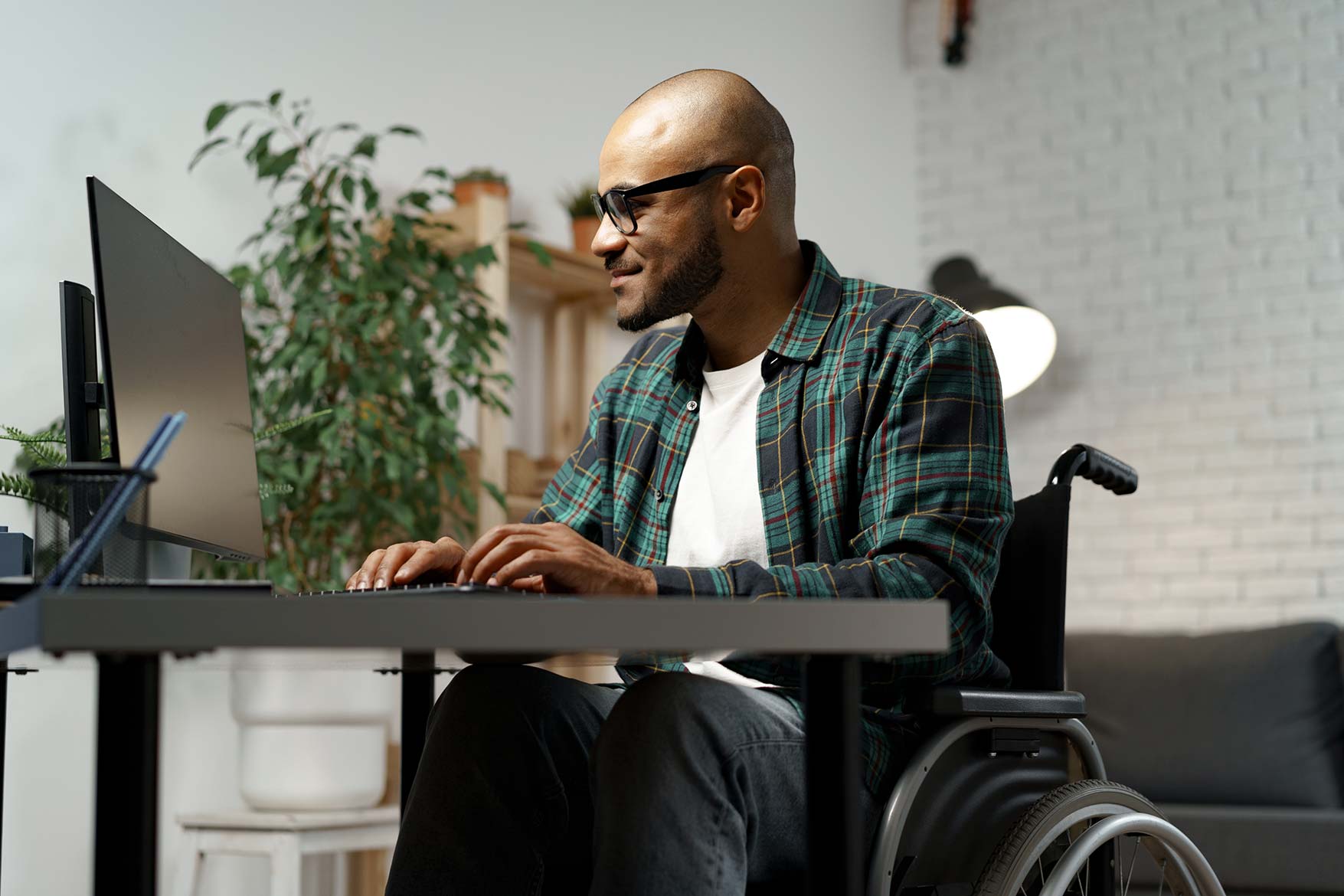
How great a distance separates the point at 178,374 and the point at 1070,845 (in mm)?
949

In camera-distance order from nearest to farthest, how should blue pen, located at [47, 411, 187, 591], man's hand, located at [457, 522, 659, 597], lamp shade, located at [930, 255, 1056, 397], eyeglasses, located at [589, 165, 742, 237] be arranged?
blue pen, located at [47, 411, 187, 591]
man's hand, located at [457, 522, 659, 597]
eyeglasses, located at [589, 165, 742, 237]
lamp shade, located at [930, 255, 1056, 397]

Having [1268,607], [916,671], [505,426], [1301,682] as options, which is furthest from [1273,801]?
[916,671]

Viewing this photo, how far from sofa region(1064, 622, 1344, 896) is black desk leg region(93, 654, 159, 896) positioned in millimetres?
2898

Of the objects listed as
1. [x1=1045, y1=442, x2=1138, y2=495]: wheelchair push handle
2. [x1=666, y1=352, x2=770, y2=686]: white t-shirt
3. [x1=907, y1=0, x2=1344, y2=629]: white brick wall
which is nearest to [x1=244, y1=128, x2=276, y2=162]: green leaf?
[x1=666, y1=352, x2=770, y2=686]: white t-shirt

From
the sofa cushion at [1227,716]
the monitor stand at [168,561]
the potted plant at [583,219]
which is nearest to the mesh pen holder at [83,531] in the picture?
the monitor stand at [168,561]

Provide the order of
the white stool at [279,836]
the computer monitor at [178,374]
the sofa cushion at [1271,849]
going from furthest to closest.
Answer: the sofa cushion at [1271,849]
the white stool at [279,836]
the computer monitor at [178,374]

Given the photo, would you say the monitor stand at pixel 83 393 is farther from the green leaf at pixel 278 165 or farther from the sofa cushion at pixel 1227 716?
the sofa cushion at pixel 1227 716

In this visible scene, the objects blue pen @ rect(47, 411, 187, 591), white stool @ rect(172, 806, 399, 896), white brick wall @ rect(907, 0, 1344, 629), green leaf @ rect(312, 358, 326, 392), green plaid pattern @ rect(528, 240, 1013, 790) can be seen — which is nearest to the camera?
blue pen @ rect(47, 411, 187, 591)

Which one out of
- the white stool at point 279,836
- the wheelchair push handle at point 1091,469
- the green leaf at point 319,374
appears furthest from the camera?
the green leaf at point 319,374

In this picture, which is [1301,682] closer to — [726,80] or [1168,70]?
[1168,70]

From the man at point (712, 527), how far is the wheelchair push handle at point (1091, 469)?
13cm

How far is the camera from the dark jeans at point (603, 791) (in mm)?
1052

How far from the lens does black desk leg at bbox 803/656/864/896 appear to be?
88 centimetres

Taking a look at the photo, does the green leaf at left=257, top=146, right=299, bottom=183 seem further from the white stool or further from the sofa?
the sofa
